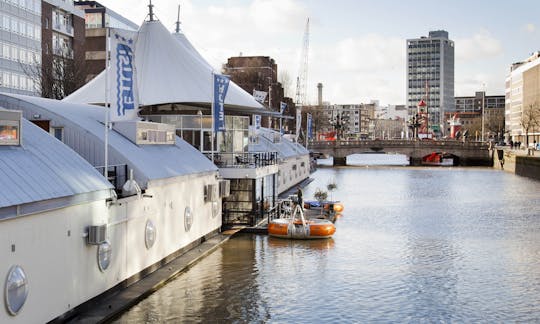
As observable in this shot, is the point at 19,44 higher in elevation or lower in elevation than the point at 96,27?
lower

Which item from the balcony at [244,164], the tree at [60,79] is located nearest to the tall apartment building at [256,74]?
the tree at [60,79]

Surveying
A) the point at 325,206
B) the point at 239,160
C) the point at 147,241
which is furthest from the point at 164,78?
the point at 147,241

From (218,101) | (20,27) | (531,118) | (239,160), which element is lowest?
(239,160)

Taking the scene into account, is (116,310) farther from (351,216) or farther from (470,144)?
(470,144)

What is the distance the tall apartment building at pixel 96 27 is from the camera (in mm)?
117969

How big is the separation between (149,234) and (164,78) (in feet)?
75.7

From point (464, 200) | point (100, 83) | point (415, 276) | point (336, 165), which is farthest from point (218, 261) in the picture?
point (336, 165)

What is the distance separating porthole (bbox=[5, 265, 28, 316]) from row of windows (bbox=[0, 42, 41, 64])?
71.1 metres

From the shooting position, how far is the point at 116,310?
2314cm

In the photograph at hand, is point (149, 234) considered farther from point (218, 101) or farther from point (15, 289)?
point (218, 101)

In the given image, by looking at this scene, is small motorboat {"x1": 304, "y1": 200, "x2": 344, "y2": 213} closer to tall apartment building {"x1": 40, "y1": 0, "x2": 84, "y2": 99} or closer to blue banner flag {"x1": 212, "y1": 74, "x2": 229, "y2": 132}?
blue banner flag {"x1": 212, "y1": 74, "x2": 229, "y2": 132}

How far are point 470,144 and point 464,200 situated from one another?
257 feet

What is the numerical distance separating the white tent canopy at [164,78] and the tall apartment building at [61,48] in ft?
83.4

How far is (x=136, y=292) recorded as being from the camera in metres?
25.8
